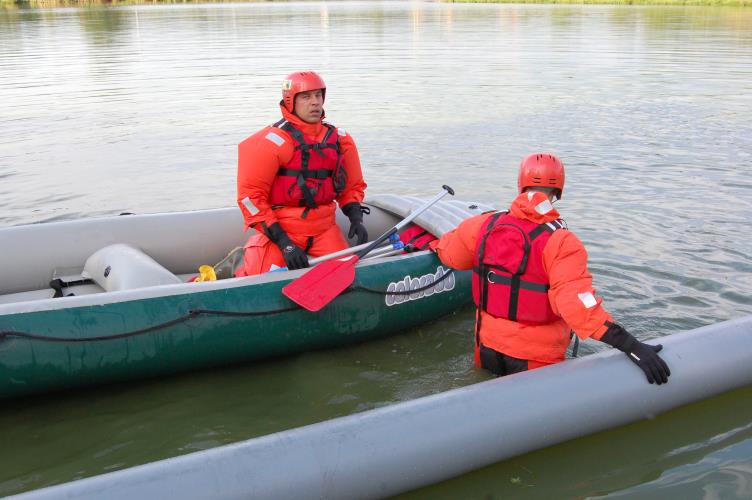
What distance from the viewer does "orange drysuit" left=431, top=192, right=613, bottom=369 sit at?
281 centimetres

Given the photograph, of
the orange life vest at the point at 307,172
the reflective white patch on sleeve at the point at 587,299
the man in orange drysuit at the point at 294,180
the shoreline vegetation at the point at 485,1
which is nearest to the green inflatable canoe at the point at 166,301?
the man in orange drysuit at the point at 294,180

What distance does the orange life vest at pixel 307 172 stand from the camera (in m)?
4.12

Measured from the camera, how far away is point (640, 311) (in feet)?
14.8

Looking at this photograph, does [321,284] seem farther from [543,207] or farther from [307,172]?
[543,207]

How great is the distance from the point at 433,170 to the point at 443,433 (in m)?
5.22

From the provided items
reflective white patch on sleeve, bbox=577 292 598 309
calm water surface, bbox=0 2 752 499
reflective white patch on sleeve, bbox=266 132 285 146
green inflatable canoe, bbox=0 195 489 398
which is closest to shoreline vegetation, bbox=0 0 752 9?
calm water surface, bbox=0 2 752 499

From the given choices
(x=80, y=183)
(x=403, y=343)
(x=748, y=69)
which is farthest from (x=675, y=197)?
(x=748, y=69)

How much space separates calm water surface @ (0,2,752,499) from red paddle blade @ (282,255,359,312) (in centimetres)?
41

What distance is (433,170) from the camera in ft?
25.5

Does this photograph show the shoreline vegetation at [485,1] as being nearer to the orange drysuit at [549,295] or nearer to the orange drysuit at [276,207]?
the orange drysuit at [276,207]

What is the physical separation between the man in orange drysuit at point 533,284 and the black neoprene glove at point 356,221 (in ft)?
4.38

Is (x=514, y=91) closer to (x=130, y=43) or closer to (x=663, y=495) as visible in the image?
(x=663, y=495)

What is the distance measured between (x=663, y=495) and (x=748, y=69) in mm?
11803

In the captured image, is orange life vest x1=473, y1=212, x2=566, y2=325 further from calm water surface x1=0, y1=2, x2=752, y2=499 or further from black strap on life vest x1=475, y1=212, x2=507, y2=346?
calm water surface x1=0, y1=2, x2=752, y2=499
